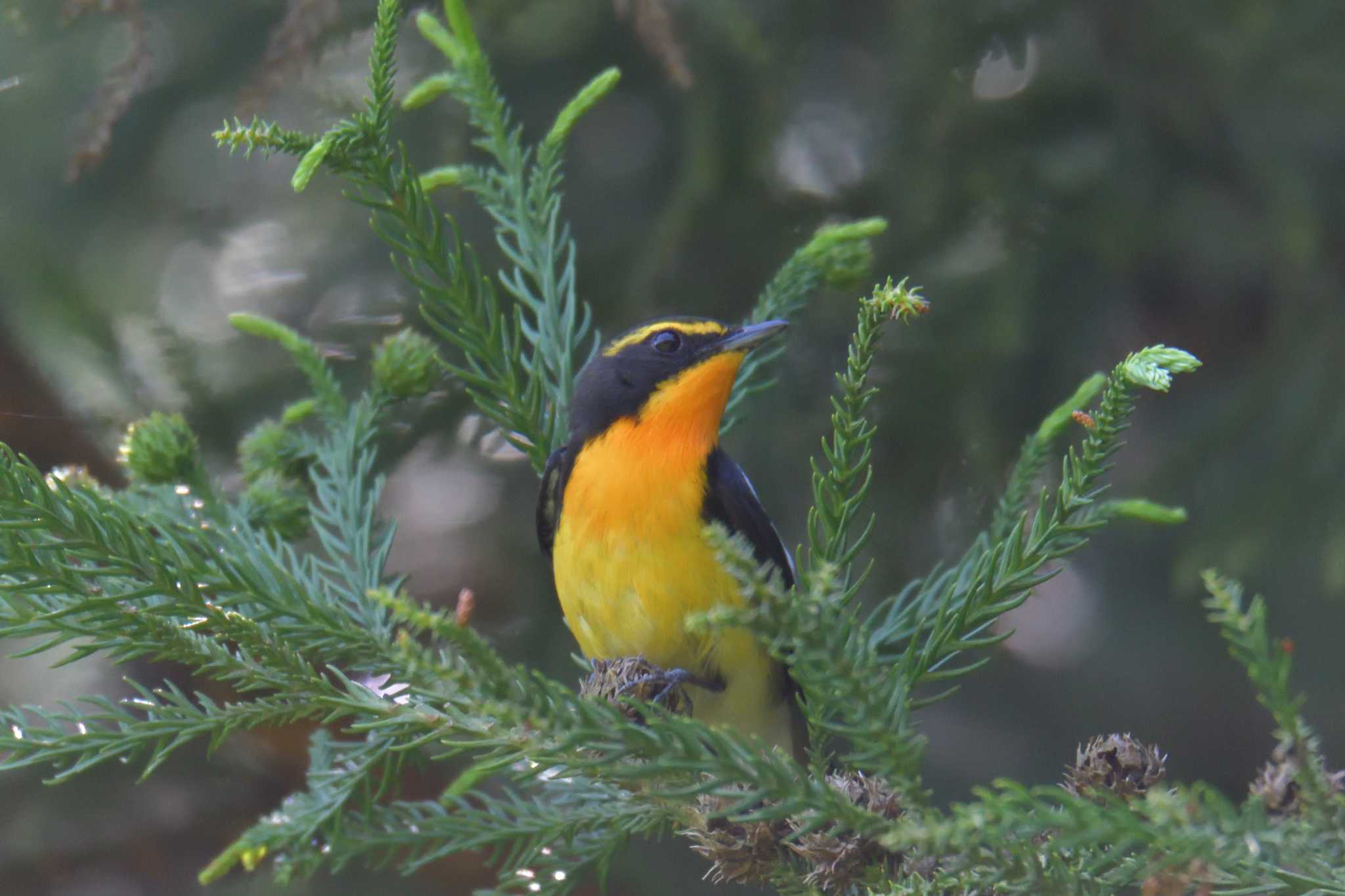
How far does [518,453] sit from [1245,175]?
8.26ft

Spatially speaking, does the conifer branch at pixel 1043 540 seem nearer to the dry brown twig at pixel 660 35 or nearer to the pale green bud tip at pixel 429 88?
the pale green bud tip at pixel 429 88

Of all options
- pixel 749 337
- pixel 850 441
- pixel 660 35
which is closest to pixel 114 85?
pixel 660 35

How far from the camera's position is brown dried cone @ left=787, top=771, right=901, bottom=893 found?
5.50ft

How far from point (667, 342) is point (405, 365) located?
739mm

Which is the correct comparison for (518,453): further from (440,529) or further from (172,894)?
(172,894)

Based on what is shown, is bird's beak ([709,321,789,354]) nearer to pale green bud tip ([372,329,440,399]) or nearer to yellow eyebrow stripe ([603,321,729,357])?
yellow eyebrow stripe ([603,321,729,357])

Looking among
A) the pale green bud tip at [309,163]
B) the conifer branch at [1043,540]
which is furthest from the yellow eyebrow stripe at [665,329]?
the pale green bud tip at [309,163]

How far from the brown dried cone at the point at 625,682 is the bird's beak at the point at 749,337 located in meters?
0.76

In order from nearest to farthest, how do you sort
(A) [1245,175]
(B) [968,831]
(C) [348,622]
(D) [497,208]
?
(B) [968,831] → (C) [348,622] → (D) [497,208] → (A) [1245,175]

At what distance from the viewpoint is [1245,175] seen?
12.2 feet

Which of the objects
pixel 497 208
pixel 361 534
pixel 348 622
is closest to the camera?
pixel 348 622

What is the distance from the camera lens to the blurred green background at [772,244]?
143 inches

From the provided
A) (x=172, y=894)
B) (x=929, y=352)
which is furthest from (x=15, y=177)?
(x=929, y=352)

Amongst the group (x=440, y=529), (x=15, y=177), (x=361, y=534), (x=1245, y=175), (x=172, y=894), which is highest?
(x=15, y=177)
